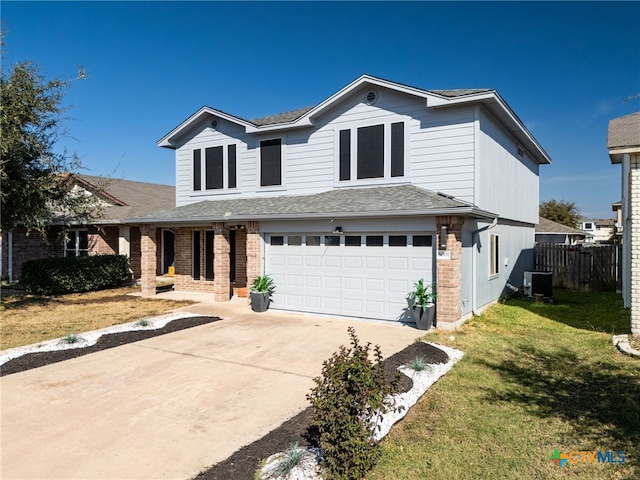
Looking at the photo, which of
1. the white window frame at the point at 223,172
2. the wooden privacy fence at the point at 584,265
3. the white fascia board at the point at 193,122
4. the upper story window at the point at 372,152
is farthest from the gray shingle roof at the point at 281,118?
the wooden privacy fence at the point at 584,265

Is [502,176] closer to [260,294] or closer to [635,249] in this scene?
[635,249]

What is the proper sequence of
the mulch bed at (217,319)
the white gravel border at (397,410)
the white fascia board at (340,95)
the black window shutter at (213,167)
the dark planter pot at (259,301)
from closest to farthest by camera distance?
the white gravel border at (397,410) < the mulch bed at (217,319) < the white fascia board at (340,95) < the dark planter pot at (259,301) < the black window shutter at (213,167)

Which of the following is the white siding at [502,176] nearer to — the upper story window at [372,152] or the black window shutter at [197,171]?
the upper story window at [372,152]

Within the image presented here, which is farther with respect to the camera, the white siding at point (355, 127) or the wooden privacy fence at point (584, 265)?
the wooden privacy fence at point (584, 265)

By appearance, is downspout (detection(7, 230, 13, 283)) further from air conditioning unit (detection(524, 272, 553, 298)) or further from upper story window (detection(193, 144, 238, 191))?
air conditioning unit (detection(524, 272, 553, 298))

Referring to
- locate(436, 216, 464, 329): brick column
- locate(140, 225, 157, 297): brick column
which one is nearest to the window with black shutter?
locate(140, 225, 157, 297): brick column

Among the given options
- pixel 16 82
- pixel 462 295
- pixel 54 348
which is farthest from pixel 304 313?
pixel 16 82

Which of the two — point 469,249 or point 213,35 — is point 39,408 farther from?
point 213,35

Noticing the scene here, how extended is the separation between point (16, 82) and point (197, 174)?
6244mm

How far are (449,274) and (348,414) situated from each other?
679 centimetres

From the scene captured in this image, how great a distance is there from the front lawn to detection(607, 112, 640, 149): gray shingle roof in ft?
40.9

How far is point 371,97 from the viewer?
1238 centimetres

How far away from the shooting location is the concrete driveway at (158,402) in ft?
13.1

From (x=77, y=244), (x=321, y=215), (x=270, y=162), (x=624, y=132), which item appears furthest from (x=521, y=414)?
(x=77, y=244)
